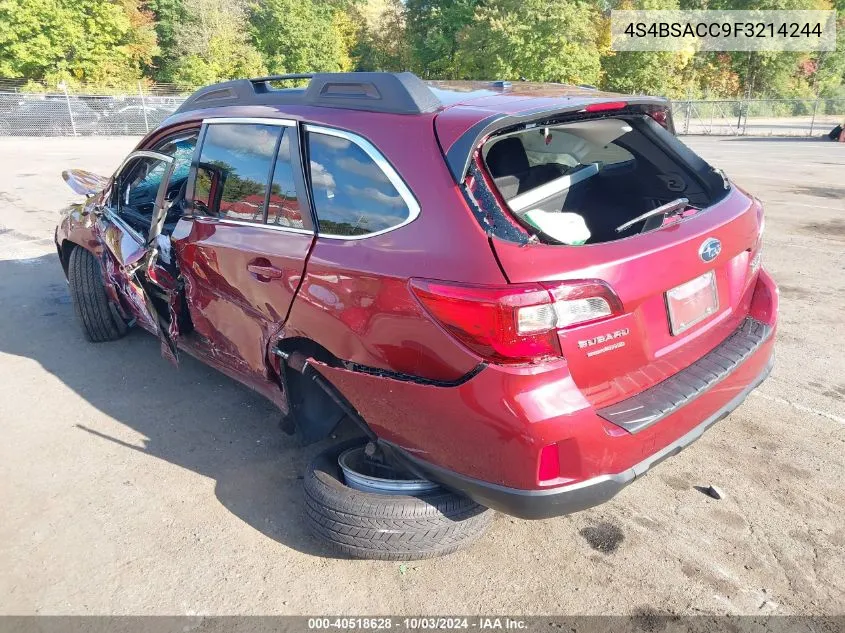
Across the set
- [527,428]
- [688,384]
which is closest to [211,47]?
[688,384]

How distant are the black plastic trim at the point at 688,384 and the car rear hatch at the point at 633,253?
34mm

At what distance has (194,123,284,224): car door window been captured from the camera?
2.90 metres

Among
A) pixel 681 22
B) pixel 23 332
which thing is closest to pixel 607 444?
pixel 23 332

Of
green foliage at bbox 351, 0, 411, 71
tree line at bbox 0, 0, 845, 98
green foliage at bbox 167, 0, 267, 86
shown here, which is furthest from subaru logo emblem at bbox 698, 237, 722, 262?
green foliage at bbox 351, 0, 411, 71

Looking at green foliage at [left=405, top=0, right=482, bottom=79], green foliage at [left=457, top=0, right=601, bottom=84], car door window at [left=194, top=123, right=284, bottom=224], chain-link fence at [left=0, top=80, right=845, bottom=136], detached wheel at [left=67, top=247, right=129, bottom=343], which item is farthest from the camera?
green foliage at [left=405, top=0, right=482, bottom=79]

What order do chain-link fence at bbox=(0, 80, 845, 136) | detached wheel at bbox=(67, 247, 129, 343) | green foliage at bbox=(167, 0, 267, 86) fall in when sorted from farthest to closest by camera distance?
green foliage at bbox=(167, 0, 267, 86), chain-link fence at bbox=(0, 80, 845, 136), detached wheel at bbox=(67, 247, 129, 343)

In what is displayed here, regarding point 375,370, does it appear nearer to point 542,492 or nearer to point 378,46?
point 542,492

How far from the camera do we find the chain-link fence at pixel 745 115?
31875 mm

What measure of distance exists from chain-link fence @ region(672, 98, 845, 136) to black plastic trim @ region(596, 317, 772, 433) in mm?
32738

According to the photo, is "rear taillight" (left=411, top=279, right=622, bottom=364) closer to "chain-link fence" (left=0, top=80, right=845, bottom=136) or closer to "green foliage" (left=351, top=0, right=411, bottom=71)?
"chain-link fence" (left=0, top=80, right=845, bottom=136)

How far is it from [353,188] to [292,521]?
5.21 ft

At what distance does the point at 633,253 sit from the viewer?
2.19 meters

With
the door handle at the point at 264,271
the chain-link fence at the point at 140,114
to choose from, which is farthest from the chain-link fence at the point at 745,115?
the door handle at the point at 264,271

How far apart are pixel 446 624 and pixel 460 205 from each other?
1.56 metres
